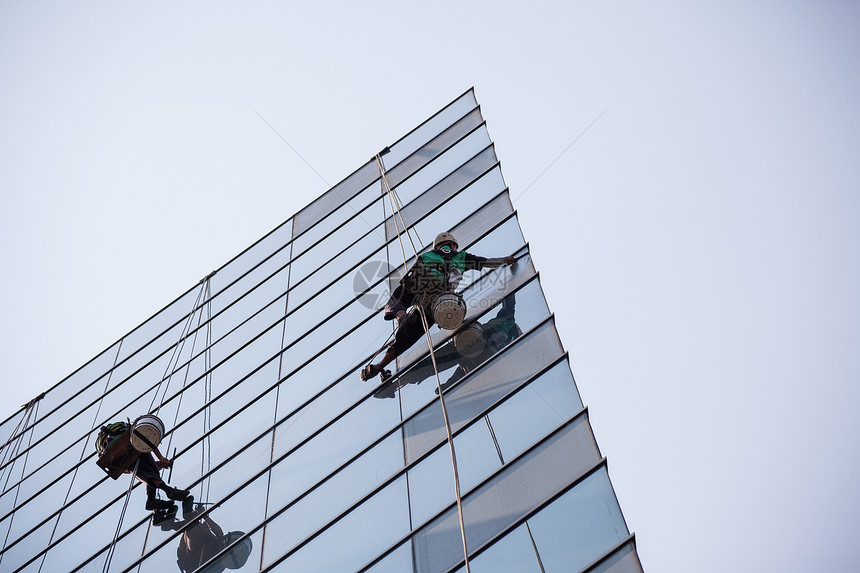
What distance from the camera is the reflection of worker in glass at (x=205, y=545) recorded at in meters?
8.78

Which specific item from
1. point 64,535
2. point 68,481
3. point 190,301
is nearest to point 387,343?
point 64,535

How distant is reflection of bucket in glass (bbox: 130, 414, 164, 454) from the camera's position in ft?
33.0

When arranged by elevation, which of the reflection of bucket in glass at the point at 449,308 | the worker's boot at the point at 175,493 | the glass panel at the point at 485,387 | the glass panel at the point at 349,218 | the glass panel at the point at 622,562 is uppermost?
the glass panel at the point at 349,218

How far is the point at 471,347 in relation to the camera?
886 centimetres

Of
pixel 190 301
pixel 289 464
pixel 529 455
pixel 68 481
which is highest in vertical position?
pixel 190 301

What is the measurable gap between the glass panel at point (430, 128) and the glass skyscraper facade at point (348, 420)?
2.0 inches

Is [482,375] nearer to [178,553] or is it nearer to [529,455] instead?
[529,455]

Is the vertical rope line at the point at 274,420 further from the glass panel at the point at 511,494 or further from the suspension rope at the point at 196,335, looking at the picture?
the glass panel at the point at 511,494

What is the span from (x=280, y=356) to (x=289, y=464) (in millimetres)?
2868

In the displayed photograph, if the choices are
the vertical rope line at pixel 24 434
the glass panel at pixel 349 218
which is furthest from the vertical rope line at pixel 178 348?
the vertical rope line at pixel 24 434

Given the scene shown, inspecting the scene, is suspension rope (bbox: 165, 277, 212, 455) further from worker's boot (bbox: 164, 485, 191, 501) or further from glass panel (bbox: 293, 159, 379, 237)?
glass panel (bbox: 293, 159, 379, 237)

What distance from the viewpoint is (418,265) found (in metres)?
8.68

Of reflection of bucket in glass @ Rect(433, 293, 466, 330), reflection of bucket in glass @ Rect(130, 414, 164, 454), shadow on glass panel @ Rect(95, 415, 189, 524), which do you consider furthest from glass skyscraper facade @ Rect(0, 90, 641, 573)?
reflection of bucket in glass @ Rect(130, 414, 164, 454)

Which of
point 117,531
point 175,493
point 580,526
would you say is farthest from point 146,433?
point 580,526
